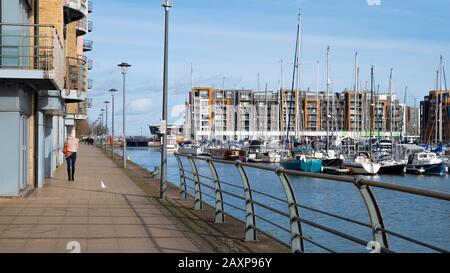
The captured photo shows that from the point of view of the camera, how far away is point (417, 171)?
63125 millimetres

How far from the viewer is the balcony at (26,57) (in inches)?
671

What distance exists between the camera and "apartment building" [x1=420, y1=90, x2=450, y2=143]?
3364 inches

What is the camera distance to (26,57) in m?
17.7

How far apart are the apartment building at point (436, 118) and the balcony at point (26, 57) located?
218 feet

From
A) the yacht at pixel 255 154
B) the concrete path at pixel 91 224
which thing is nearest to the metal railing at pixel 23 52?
the concrete path at pixel 91 224

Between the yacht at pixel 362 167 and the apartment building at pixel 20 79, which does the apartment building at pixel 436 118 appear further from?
the apartment building at pixel 20 79

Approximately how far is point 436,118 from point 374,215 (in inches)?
3060

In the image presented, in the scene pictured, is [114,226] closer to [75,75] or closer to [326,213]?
[326,213]

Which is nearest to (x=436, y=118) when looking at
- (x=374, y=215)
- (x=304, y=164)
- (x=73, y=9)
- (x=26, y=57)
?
(x=304, y=164)

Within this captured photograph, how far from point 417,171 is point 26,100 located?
49.8 metres

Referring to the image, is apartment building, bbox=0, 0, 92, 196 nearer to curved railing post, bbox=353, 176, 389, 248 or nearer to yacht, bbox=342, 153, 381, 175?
curved railing post, bbox=353, 176, 389, 248

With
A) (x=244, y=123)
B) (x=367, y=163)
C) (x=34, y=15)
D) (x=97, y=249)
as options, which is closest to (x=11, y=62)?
(x=34, y=15)

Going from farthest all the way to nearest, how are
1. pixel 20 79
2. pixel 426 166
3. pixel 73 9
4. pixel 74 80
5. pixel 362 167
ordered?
pixel 426 166 → pixel 362 167 → pixel 73 9 → pixel 74 80 → pixel 20 79

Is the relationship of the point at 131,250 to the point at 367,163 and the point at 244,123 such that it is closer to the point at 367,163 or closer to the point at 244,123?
the point at 367,163
